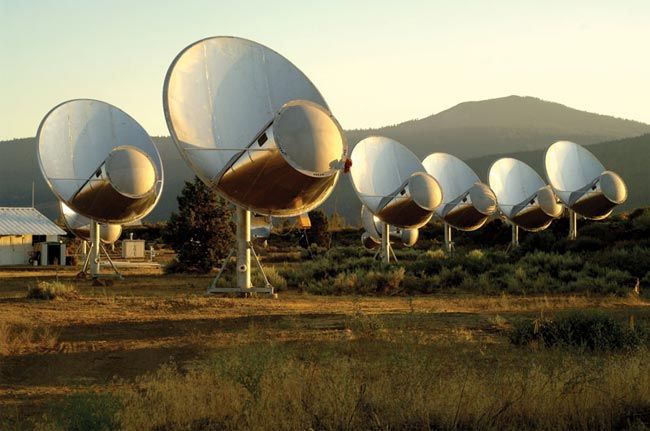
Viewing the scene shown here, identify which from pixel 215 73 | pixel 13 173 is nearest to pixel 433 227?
pixel 215 73

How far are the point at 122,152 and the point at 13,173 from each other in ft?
511

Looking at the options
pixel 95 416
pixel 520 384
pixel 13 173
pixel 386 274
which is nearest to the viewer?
pixel 95 416

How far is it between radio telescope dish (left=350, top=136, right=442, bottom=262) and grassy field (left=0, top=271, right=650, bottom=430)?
14.9 meters

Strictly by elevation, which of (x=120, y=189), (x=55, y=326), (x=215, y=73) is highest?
(x=215, y=73)

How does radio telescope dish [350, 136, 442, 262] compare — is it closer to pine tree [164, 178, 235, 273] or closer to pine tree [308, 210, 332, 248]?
pine tree [164, 178, 235, 273]

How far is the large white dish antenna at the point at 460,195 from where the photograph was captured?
48.5m

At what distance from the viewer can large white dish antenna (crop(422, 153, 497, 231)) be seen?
48531 millimetres

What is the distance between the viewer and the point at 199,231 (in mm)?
41000

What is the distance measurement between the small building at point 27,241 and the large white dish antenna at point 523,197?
25080 mm

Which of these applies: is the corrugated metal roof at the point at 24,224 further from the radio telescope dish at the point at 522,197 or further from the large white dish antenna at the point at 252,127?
the large white dish antenna at the point at 252,127

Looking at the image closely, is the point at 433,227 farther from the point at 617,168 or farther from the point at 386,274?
the point at 617,168

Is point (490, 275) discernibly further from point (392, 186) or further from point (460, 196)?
point (460, 196)

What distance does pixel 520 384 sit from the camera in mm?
10148

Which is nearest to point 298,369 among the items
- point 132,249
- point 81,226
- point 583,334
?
point 583,334
